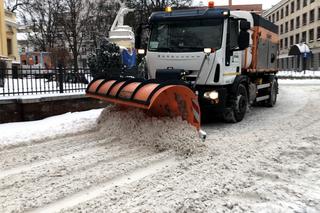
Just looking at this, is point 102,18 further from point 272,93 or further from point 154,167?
point 154,167

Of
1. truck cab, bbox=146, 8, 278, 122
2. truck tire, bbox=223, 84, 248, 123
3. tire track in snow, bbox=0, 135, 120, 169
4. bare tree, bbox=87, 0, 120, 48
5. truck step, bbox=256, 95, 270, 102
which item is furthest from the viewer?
bare tree, bbox=87, 0, 120, 48

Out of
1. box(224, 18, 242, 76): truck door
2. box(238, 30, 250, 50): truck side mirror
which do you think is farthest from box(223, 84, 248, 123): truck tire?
box(238, 30, 250, 50): truck side mirror

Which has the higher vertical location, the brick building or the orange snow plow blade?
the brick building

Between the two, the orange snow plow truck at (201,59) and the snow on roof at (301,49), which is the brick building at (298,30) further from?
the orange snow plow truck at (201,59)

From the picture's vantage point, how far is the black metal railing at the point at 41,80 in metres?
9.45

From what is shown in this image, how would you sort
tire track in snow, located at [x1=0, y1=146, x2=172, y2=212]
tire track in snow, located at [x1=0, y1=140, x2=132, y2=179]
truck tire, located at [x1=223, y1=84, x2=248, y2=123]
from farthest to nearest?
1. truck tire, located at [x1=223, y1=84, x2=248, y2=123]
2. tire track in snow, located at [x1=0, y1=140, x2=132, y2=179]
3. tire track in snow, located at [x1=0, y1=146, x2=172, y2=212]

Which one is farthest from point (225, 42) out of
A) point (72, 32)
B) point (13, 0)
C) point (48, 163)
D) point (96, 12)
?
point (13, 0)

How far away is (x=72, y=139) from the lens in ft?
23.6

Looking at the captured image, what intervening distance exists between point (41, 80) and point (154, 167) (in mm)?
6072

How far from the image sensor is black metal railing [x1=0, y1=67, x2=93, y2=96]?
31.0ft

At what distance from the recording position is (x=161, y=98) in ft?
21.2

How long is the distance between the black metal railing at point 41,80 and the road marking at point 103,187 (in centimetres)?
571

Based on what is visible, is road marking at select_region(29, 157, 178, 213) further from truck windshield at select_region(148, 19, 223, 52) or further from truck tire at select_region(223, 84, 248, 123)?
truck tire at select_region(223, 84, 248, 123)

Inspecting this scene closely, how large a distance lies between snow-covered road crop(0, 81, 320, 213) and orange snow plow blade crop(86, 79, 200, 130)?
0.90ft
